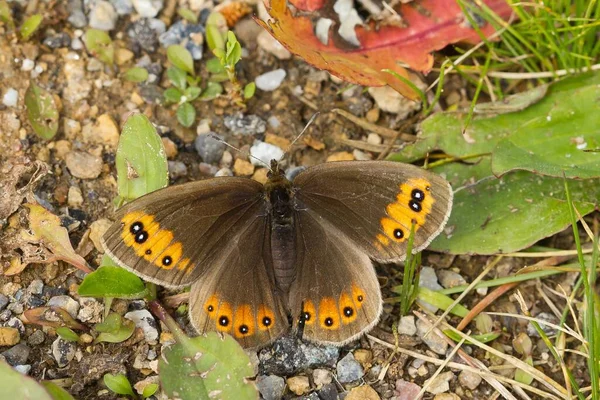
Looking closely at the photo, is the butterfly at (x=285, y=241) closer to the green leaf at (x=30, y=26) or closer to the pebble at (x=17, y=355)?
the pebble at (x=17, y=355)

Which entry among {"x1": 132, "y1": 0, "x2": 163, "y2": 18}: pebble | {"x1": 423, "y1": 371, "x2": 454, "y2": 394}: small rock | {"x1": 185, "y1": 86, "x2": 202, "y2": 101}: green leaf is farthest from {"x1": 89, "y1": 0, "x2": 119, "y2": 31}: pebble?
{"x1": 423, "y1": 371, "x2": 454, "y2": 394}: small rock

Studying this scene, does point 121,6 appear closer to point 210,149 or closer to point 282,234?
point 210,149

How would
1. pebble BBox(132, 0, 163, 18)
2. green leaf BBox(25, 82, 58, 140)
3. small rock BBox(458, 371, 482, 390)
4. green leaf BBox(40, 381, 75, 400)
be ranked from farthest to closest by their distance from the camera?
pebble BBox(132, 0, 163, 18), green leaf BBox(25, 82, 58, 140), small rock BBox(458, 371, 482, 390), green leaf BBox(40, 381, 75, 400)

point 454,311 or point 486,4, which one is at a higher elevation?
point 486,4

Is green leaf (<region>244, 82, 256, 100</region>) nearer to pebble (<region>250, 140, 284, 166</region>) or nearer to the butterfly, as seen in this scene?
pebble (<region>250, 140, 284, 166</region>)

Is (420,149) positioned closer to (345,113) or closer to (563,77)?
(345,113)

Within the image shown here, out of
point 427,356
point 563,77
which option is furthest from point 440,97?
point 427,356

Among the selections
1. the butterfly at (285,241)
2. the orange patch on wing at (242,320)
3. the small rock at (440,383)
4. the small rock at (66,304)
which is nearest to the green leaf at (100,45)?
the butterfly at (285,241)
